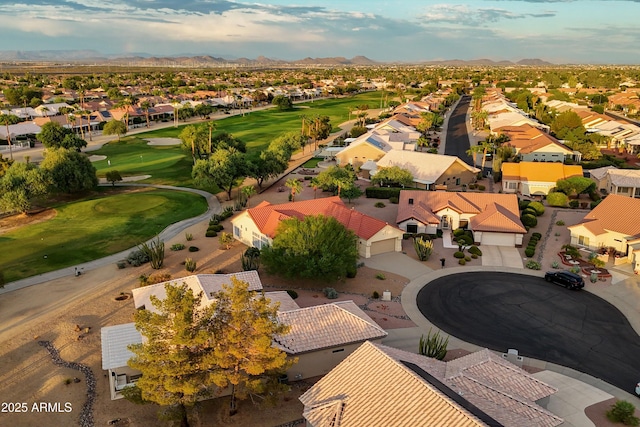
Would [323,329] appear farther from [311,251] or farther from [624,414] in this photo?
[624,414]

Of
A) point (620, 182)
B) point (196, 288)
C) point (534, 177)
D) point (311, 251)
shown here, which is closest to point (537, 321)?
point (311, 251)

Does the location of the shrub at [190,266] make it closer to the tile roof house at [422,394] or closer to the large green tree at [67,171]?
the tile roof house at [422,394]

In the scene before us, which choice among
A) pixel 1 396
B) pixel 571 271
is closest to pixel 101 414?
pixel 1 396

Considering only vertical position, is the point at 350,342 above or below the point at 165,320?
below

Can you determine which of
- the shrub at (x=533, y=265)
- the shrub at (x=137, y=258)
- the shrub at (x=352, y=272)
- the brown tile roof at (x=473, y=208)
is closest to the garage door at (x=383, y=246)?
the shrub at (x=352, y=272)

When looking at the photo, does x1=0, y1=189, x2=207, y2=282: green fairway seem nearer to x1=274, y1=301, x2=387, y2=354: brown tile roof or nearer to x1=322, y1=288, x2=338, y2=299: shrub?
x1=322, y1=288, x2=338, y2=299: shrub

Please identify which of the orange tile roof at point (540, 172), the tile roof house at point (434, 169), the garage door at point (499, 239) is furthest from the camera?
the tile roof house at point (434, 169)

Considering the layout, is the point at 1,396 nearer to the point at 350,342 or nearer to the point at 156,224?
the point at 350,342
